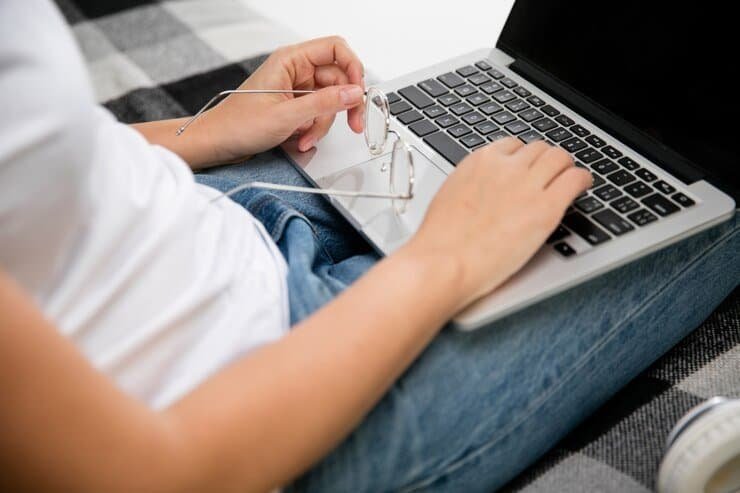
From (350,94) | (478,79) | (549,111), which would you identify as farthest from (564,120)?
(350,94)

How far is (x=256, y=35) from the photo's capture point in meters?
1.28

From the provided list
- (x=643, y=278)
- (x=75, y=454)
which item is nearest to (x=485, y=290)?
(x=643, y=278)

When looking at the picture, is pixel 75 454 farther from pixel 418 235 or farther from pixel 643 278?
pixel 643 278

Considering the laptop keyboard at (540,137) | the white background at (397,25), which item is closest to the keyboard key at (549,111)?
the laptop keyboard at (540,137)

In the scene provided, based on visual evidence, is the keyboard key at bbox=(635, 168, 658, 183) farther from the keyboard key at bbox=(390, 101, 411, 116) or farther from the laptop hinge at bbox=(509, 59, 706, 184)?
the keyboard key at bbox=(390, 101, 411, 116)

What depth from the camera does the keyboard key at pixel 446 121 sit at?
26.8 inches

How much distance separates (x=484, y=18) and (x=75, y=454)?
1.19 m

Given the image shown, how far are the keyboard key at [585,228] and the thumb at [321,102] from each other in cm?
25

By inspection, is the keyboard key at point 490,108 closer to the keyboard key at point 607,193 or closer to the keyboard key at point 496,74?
the keyboard key at point 496,74

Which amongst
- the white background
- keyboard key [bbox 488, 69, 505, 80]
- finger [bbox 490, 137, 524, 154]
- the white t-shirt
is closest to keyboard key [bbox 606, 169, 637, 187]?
finger [bbox 490, 137, 524, 154]

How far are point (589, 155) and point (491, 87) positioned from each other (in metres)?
0.16

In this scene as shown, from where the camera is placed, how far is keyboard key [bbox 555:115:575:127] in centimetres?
67

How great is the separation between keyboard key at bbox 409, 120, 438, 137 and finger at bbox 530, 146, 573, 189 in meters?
0.17

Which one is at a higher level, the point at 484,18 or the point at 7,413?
the point at 7,413
